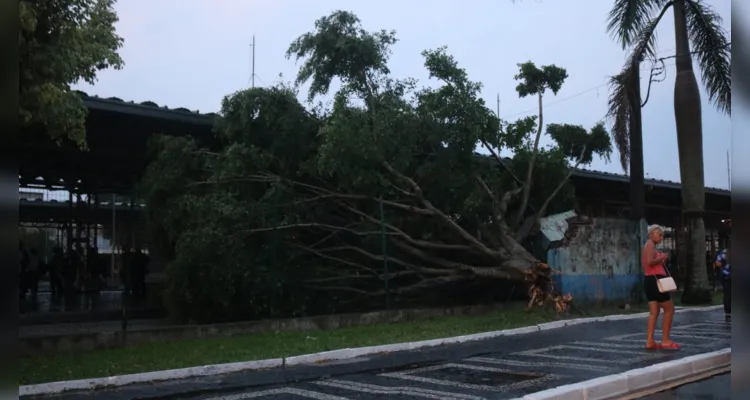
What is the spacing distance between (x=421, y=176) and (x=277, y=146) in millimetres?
3246

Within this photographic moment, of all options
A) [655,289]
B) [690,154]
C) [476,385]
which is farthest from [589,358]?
[690,154]

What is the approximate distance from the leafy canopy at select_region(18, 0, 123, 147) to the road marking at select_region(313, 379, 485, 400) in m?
4.53

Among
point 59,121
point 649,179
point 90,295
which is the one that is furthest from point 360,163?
point 649,179

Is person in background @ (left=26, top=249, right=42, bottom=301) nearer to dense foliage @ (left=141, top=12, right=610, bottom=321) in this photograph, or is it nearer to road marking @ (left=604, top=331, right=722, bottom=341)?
dense foliage @ (left=141, top=12, right=610, bottom=321)

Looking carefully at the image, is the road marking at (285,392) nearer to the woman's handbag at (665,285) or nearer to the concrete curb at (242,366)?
the concrete curb at (242,366)

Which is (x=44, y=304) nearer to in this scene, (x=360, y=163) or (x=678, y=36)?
(x=360, y=163)

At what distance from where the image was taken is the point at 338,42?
50.2 feet

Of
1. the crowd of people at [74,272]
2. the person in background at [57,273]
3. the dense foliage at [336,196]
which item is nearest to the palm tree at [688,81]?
the dense foliage at [336,196]

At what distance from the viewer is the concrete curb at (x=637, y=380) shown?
684cm

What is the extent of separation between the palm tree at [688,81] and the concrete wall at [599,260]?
4.40 feet

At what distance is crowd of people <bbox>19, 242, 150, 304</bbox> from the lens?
2131 centimetres

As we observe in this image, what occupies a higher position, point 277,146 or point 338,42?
point 338,42

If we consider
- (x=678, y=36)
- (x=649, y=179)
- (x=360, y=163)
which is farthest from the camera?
(x=649, y=179)

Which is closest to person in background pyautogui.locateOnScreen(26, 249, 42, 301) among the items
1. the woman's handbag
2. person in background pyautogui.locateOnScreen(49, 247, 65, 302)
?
person in background pyautogui.locateOnScreen(49, 247, 65, 302)
